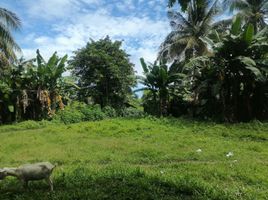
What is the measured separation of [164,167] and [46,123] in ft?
33.1

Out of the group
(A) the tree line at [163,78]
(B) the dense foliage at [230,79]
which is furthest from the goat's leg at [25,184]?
(B) the dense foliage at [230,79]

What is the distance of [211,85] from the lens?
17734mm

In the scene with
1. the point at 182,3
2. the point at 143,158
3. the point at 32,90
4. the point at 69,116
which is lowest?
the point at 143,158

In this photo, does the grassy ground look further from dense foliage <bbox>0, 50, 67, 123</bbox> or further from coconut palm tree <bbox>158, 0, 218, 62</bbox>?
coconut palm tree <bbox>158, 0, 218, 62</bbox>

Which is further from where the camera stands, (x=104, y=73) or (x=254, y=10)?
(x=254, y=10)

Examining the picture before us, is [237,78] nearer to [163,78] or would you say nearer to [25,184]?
[163,78]

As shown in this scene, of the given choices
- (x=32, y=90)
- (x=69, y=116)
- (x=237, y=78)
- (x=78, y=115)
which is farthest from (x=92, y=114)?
(x=237, y=78)

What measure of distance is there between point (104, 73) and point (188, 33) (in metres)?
7.61

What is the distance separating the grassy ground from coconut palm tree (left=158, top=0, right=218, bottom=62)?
12.3m

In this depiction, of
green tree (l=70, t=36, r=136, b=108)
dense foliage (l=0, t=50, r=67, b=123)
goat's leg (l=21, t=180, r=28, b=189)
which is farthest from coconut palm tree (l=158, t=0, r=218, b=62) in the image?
goat's leg (l=21, t=180, r=28, b=189)

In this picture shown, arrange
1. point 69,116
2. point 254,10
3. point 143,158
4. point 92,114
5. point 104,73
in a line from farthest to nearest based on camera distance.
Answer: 1. point 254,10
2. point 104,73
3. point 92,114
4. point 69,116
5. point 143,158

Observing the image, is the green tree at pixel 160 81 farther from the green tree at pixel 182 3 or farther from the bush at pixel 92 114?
the green tree at pixel 182 3

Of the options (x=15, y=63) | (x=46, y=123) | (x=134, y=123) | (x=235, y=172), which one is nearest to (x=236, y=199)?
(x=235, y=172)

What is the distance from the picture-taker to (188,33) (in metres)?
29.5
